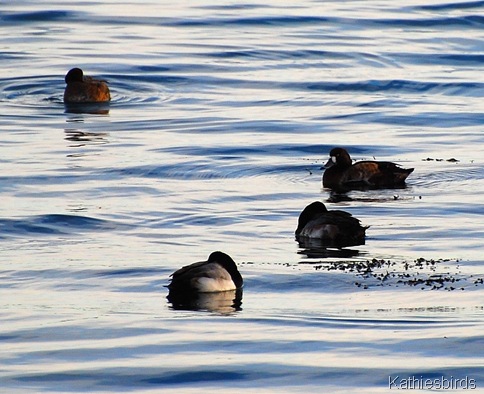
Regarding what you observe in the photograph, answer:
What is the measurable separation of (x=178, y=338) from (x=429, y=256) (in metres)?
3.88

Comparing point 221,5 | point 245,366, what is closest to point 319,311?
point 245,366

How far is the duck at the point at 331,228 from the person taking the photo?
15102mm

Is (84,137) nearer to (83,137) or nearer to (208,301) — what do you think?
(83,137)

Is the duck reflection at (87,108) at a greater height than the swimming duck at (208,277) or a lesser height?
greater

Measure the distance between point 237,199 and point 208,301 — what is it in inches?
200

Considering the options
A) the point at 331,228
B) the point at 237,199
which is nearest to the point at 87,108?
the point at 237,199

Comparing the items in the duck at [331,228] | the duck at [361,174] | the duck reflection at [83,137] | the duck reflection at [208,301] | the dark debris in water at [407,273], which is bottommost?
the duck reflection at [208,301]

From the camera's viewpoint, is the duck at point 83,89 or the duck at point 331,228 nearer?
the duck at point 331,228

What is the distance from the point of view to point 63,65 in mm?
29906

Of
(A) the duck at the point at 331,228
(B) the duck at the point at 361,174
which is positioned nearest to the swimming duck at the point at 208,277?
(A) the duck at the point at 331,228

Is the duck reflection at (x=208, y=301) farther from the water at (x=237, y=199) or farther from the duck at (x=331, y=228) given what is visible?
the duck at (x=331, y=228)

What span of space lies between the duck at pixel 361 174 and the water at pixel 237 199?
0.21 m

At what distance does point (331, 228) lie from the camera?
1540 centimetres

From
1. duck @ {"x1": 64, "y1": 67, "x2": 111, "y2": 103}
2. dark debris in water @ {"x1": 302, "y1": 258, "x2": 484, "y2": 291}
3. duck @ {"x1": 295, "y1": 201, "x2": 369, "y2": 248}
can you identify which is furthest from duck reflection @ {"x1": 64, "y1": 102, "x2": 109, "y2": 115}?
dark debris in water @ {"x1": 302, "y1": 258, "x2": 484, "y2": 291}
